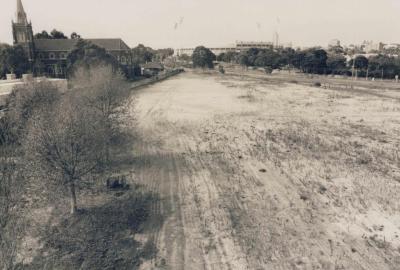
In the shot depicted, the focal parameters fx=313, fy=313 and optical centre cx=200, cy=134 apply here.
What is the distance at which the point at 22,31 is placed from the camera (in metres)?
80.2

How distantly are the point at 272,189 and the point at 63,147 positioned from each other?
47.1 feet

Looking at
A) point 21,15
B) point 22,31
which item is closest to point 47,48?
point 22,31

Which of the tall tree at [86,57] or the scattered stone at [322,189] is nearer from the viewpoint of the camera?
the scattered stone at [322,189]

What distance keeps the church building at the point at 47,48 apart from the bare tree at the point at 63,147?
65.8 m

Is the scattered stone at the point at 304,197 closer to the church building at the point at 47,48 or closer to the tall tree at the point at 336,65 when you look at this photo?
the church building at the point at 47,48

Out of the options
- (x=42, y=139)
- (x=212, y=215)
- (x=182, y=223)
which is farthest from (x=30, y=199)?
(x=212, y=215)

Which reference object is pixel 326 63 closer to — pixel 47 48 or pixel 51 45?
pixel 51 45

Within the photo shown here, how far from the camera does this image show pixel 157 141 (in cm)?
3422

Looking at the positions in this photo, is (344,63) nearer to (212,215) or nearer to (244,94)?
(244,94)

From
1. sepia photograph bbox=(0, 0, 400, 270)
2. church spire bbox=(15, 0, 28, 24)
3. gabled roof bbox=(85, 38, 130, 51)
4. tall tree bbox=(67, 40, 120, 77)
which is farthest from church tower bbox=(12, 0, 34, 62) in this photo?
sepia photograph bbox=(0, 0, 400, 270)

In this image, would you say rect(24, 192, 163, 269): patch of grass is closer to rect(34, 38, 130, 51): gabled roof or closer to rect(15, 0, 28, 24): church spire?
rect(34, 38, 130, 51): gabled roof

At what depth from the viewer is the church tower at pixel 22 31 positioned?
79925mm

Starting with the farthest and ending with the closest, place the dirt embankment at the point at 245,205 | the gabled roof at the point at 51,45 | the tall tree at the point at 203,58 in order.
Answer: the tall tree at the point at 203,58
the gabled roof at the point at 51,45
the dirt embankment at the point at 245,205

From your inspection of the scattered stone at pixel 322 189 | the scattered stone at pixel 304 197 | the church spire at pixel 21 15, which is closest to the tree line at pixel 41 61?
the church spire at pixel 21 15
